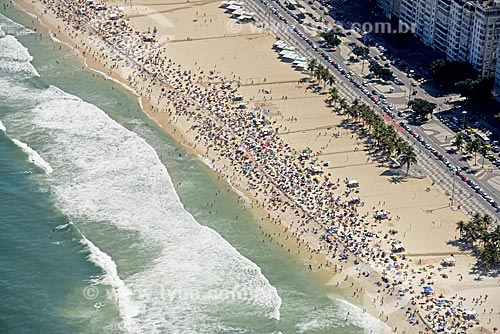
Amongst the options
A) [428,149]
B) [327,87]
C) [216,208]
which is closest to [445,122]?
[428,149]

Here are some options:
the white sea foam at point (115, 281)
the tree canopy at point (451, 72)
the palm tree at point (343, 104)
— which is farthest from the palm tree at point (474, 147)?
the white sea foam at point (115, 281)

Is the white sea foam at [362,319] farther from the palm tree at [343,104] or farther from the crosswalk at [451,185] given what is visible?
the palm tree at [343,104]

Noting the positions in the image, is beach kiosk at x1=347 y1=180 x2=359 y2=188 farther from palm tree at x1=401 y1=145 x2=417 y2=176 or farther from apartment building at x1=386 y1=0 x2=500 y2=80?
apartment building at x1=386 y1=0 x2=500 y2=80

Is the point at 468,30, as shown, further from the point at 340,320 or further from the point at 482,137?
the point at 340,320

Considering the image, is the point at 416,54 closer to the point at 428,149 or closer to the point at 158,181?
the point at 428,149

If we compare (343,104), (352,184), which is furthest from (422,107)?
(352,184)

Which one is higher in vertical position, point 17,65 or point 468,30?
point 468,30

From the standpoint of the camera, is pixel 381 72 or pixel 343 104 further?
pixel 381 72
